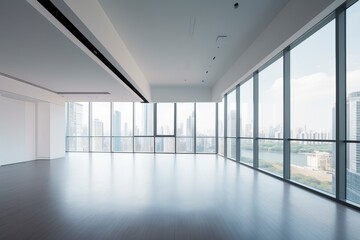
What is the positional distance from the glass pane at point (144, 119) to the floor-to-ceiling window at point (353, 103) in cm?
1019

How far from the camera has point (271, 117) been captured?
20.6 ft

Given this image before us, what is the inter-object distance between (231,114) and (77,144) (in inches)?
347

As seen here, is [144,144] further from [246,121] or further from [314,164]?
[314,164]

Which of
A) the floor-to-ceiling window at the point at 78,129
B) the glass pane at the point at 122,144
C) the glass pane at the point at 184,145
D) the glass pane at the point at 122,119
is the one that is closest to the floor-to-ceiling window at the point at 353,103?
the glass pane at the point at 184,145

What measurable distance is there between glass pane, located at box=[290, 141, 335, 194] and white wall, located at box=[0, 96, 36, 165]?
29.5 ft

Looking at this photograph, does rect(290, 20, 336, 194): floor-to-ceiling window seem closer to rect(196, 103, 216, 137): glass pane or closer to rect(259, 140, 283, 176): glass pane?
rect(259, 140, 283, 176): glass pane

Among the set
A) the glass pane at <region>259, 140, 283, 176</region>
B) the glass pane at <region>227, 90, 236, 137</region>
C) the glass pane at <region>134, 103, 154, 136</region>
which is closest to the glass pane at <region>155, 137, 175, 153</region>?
the glass pane at <region>134, 103, 154, 136</region>

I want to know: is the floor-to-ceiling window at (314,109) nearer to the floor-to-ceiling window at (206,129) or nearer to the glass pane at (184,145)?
the floor-to-ceiling window at (206,129)

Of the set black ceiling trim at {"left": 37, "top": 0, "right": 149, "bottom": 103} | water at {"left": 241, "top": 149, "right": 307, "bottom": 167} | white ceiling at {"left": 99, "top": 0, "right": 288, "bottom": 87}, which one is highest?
white ceiling at {"left": 99, "top": 0, "right": 288, "bottom": 87}

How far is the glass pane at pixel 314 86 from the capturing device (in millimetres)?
4051

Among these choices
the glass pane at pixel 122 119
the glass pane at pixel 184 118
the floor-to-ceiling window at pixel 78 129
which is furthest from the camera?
the floor-to-ceiling window at pixel 78 129

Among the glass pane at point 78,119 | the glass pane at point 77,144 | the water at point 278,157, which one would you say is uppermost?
the glass pane at point 78,119

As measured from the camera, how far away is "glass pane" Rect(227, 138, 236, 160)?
9.68 meters

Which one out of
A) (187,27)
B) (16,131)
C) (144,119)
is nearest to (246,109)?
(187,27)
